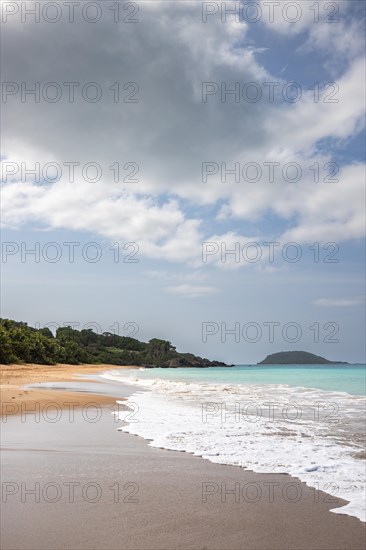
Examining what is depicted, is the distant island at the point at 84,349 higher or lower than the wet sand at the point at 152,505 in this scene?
lower

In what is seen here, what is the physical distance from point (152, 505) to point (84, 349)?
130 metres

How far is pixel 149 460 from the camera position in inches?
274

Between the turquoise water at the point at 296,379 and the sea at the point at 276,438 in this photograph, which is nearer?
the sea at the point at 276,438

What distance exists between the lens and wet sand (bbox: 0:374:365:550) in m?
4.05

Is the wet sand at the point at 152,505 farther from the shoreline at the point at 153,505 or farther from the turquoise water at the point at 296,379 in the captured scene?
the turquoise water at the point at 296,379

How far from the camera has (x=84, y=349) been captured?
13038 cm

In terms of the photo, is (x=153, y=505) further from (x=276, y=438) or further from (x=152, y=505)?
(x=276, y=438)

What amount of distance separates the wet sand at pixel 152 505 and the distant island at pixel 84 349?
48038 millimetres

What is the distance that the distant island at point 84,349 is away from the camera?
61403 mm

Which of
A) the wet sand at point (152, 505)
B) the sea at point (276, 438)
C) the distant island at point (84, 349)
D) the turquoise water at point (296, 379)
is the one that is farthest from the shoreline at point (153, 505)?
the distant island at point (84, 349)

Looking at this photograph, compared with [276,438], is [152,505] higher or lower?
higher

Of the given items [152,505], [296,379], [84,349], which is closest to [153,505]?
[152,505]

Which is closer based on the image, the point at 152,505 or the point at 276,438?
the point at 152,505

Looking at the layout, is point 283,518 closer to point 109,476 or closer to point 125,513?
point 125,513
